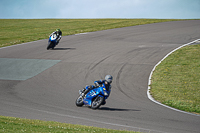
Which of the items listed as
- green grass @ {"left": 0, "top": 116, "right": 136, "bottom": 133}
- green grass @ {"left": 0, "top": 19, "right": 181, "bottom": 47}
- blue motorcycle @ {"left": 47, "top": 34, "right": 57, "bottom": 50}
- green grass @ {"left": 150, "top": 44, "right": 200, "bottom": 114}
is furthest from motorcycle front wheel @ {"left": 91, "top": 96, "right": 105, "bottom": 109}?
green grass @ {"left": 0, "top": 19, "right": 181, "bottom": 47}

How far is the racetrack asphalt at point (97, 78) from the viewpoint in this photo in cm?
1104

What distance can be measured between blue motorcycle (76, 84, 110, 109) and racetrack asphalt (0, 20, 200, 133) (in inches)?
10.9

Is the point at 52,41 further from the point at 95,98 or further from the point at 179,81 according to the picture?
the point at 95,98

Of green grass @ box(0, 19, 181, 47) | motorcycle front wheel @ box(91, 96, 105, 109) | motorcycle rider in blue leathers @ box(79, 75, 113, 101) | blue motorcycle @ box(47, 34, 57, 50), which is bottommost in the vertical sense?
motorcycle front wheel @ box(91, 96, 105, 109)

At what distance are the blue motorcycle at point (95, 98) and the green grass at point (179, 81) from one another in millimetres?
3755

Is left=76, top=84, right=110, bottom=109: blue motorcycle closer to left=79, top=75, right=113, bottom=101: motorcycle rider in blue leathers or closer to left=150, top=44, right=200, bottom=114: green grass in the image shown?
left=79, top=75, right=113, bottom=101: motorcycle rider in blue leathers

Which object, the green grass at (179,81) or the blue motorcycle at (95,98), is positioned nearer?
the blue motorcycle at (95,98)

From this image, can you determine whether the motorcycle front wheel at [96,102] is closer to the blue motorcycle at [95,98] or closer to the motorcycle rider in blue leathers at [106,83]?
the blue motorcycle at [95,98]

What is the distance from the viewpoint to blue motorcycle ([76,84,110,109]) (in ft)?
40.2

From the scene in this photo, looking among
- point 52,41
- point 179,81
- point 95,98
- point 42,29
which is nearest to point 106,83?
point 95,98

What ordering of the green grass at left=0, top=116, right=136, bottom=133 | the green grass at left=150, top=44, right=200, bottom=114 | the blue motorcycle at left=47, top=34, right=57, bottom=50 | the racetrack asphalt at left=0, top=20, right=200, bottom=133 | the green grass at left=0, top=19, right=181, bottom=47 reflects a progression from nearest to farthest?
the green grass at left=0, top=116, right=136, bottom=133 → the racetrack asphalt at left=0, top=20, right=200, bottom=133 → the green grass at left=150, top=44, right=200, bottom=114 → the blue motorcycle at left=47, top=34, right=57, bottom=50 → the green grass at left=0, top=19, right=181, bottom=47

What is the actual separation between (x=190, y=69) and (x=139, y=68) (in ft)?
12.1

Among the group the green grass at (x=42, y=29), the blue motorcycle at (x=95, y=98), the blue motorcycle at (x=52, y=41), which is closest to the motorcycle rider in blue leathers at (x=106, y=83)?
the blue motorcycle at (x=95, y=98)

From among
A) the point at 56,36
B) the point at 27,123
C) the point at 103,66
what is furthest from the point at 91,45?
the point at 27,123
